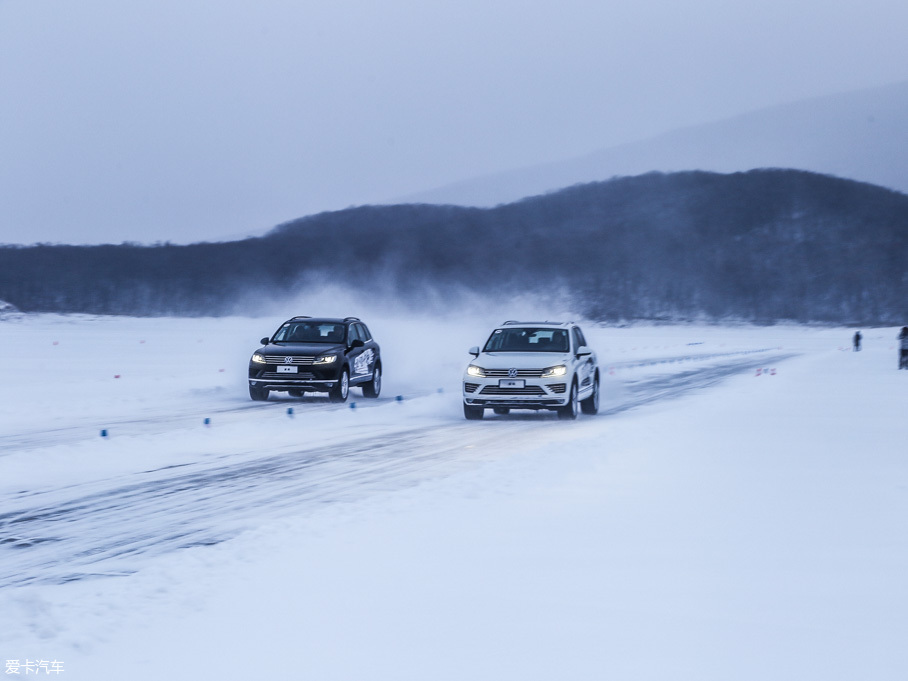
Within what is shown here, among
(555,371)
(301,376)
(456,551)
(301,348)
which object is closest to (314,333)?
(301,348)

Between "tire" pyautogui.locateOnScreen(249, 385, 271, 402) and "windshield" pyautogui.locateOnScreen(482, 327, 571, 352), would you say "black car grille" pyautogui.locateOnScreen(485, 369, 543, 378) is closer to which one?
"windshield" pyautogui.locateOnScreen(482, 327, 571, 352)

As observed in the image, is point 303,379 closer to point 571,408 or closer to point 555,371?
point 555,371

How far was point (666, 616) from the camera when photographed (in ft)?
20.3

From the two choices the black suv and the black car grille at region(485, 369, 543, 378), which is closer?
the black car grille at region(485, 369, 543, 378)

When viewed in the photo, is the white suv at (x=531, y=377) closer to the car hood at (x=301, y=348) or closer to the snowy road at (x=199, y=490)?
the snowy road at (x=199, y=490)

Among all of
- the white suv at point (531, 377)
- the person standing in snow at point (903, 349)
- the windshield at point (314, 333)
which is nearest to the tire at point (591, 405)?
the white suv at point (531, 377)

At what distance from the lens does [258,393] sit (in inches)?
902

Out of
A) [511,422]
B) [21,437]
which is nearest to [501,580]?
[21,437]

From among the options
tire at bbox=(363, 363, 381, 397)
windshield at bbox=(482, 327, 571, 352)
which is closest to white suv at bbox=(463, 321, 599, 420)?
windshield at bbox=(482, 327, 571, 352)

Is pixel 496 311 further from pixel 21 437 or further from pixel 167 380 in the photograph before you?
pixel 21 437

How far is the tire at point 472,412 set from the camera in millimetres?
19234

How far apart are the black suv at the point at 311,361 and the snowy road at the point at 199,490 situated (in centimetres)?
339

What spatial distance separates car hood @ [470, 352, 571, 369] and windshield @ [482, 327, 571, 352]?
347 mm

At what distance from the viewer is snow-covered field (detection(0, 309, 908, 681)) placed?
5.53 m
